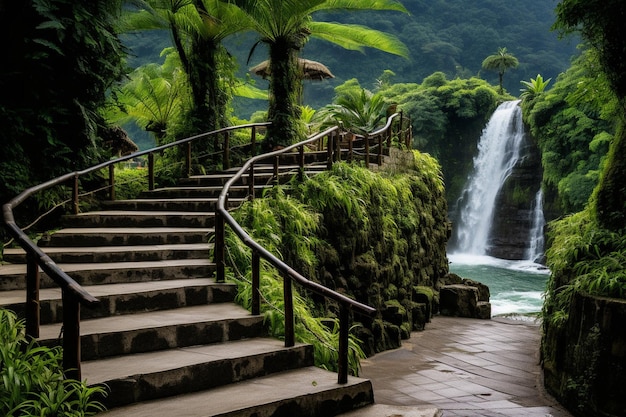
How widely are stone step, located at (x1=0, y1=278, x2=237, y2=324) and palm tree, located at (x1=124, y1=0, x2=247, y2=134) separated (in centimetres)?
638

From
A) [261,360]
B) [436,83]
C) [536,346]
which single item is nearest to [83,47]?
[261,360]

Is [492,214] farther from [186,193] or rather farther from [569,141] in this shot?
[186,193]

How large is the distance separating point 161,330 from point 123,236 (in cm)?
249

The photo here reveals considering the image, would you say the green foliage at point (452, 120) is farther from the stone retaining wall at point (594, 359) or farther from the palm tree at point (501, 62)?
the stone retaining wall at point (594, 359)

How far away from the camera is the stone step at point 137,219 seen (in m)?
7.51

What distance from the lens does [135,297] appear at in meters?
5.31

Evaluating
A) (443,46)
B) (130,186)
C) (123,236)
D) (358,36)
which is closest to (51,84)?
(130,186)

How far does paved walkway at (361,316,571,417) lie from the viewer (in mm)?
6445

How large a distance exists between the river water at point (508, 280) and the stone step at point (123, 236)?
11.3m

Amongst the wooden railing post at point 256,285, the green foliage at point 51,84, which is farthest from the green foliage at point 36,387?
the green foliage at point 51,84

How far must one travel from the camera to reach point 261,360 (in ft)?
15.5

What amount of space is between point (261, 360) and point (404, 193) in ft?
26.2

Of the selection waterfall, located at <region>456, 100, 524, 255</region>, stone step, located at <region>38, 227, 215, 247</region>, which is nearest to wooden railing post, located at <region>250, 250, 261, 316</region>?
stone step, located at <region>38, 227, 215, 247</region>

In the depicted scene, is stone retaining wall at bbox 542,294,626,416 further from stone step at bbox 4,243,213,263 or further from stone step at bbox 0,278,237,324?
stone step at bbox 4,243,213,263
